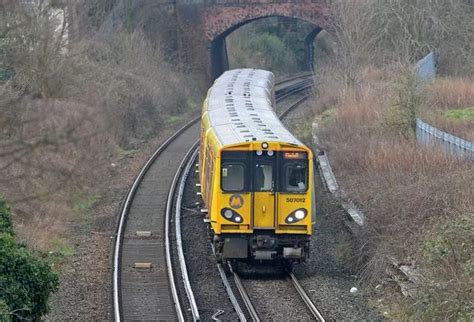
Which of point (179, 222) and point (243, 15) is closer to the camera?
point (179, 222)

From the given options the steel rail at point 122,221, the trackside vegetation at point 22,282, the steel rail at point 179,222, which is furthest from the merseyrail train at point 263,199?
the trackside vegetation at point 22,282

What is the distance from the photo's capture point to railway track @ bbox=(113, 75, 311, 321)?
1536 cm

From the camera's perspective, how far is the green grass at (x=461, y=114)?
25.8m

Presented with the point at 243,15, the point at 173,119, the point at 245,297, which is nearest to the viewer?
the point at 245,297

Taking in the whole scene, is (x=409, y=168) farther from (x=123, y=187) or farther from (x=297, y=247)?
(x=123, y=187)

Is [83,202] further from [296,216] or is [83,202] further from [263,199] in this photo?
[296,216]

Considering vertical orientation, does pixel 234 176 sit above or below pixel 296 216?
above

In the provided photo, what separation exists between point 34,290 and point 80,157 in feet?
45.6

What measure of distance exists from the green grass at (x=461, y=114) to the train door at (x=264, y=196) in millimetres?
10329

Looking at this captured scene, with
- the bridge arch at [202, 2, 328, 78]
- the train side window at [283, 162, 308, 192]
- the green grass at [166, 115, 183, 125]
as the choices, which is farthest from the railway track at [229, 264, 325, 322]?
the bridge arch at [202, 2, 328, 78]

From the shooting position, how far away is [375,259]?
16375 millimetres

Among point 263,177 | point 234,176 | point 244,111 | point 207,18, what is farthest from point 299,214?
point 207,18

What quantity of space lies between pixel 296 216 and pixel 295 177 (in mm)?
693

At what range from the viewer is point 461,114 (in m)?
26.6
